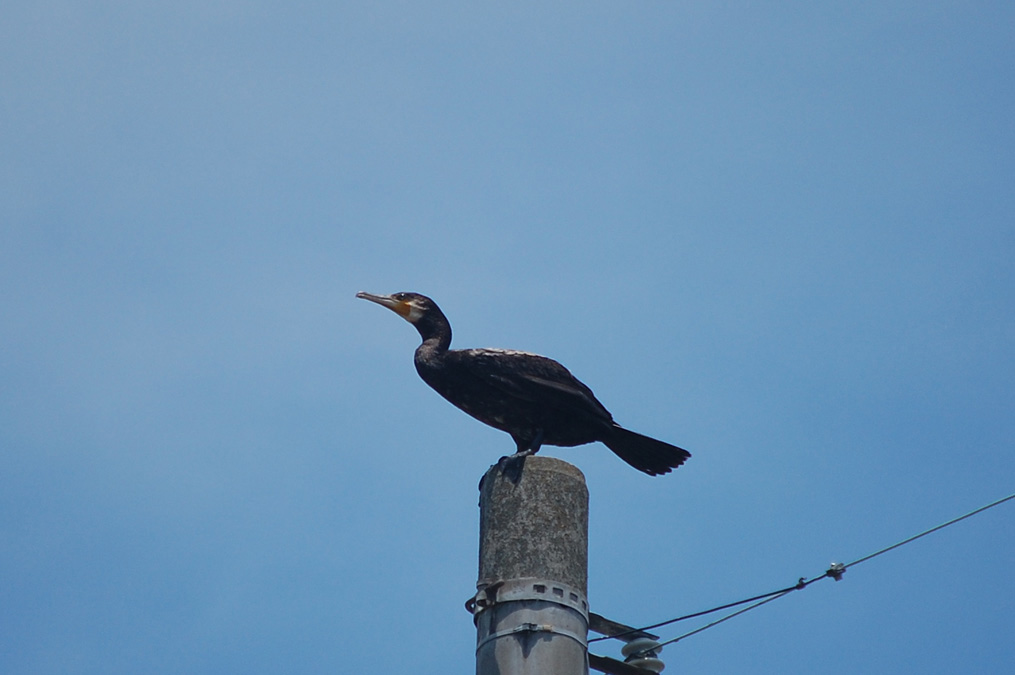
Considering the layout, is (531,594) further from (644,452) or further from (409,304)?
(409,304)

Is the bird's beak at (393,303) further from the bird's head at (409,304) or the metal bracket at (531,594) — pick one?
the metal bracket at (531,594)

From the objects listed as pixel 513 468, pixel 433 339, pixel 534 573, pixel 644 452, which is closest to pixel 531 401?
pixel 644 452

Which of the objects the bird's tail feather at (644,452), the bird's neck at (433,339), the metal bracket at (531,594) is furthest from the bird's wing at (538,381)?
the metal bracket at (531,594)

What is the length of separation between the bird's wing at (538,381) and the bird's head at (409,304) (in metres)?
0.72

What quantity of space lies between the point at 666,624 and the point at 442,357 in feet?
7.89

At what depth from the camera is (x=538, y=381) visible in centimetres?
621

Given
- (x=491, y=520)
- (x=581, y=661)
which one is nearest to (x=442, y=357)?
(x=491, y=520)

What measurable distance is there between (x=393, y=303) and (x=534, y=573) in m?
3.20

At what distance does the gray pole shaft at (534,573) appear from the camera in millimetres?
4043

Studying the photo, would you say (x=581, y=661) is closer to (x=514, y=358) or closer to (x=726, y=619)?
(x=726, y=619)

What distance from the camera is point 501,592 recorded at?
13.8 ft

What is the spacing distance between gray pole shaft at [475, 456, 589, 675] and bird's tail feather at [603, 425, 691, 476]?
191cm

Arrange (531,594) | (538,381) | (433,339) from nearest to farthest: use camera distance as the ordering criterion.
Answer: (531,594), (538,381), (433,339)

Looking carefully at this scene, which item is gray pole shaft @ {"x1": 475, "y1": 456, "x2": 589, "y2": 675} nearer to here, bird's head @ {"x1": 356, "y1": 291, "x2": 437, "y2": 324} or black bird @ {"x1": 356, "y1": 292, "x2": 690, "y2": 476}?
black bird @ {"x1": 356, "y1": 292, "x2": 690, "y2": 476}
